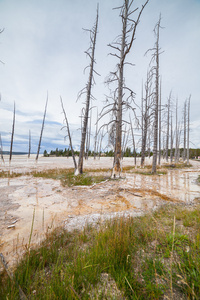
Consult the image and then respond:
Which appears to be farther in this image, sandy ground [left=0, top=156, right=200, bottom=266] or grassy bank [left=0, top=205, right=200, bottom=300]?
sandy ground [left=0, top=156, right=200, bottom=266]

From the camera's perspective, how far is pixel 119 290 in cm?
137

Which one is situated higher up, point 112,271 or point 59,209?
point 112,271

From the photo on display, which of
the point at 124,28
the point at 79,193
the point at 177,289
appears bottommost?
the point at 79,193

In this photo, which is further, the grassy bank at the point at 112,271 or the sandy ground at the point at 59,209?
the sandy ground at the point at 59,209

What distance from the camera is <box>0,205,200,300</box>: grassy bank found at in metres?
1.27

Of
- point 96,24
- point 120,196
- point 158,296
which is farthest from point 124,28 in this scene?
point 158,296

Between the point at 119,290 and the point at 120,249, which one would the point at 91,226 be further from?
the point at 119,290

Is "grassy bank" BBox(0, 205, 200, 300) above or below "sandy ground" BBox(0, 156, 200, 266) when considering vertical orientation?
above

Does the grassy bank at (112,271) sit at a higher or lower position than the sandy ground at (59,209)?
higher

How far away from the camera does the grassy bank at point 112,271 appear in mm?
1271

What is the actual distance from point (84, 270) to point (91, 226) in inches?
55.2

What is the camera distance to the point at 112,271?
5.19ft

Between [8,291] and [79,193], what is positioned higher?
[8,291]

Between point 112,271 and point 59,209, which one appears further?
point 59,209
